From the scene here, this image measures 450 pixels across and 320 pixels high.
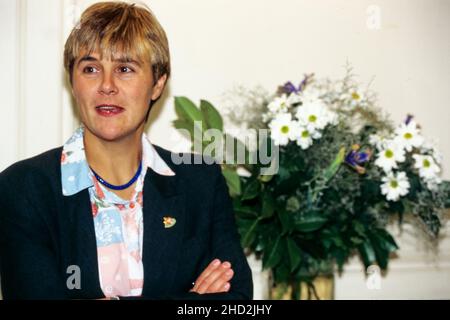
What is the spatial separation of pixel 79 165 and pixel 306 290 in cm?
82

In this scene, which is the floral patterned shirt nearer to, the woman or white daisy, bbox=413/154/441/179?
the woman

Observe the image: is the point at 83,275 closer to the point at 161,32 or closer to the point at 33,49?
the point at 161,32

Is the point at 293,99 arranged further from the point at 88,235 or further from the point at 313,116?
the point at 88,235

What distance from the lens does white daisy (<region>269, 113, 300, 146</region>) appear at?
181 centimetres

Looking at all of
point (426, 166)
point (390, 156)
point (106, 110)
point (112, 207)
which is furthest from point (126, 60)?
point (426, 166)

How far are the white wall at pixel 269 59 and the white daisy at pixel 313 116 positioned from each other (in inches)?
14.2

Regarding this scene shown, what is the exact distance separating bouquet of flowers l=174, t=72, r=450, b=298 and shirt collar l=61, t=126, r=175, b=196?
29 cm

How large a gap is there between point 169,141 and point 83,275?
749mm

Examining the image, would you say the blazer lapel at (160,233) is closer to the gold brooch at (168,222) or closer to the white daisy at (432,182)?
→ the gold brooch at (168,222)

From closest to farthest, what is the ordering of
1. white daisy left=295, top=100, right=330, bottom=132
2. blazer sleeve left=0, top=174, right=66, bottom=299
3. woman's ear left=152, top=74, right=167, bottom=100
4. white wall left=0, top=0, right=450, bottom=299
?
blazer sleeve left=0, top=174, right=66, bottom=299
woman's ear left=152, top=74, right=167, bottom=100
white daisy left=295, top=100, right=330, bottom=132
white wall left=0, top=0, right=450, bottom=299

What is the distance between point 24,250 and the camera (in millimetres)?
1393

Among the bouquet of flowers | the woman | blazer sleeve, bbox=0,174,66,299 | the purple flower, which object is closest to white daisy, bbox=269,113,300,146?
the bouquet of flowers

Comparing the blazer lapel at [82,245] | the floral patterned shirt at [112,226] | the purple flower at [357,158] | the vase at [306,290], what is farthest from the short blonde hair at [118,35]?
the vase at [306,290]
